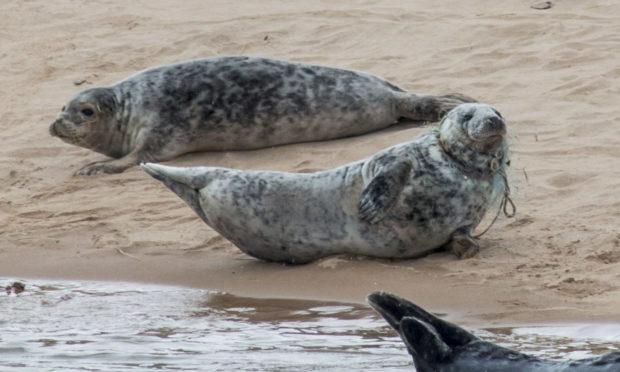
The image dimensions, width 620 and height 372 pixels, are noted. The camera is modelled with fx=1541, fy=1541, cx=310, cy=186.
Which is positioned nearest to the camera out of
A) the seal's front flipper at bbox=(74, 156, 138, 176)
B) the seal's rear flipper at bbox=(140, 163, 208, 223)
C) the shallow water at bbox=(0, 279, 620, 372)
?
the shallow water at bbox=(0, 279, 620, 372)

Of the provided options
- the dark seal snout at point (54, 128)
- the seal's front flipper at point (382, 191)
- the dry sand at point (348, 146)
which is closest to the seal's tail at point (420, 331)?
the dry sand at point (348, 146)

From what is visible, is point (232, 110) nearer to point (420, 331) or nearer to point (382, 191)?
point (382, 191)

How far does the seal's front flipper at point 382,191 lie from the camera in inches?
251

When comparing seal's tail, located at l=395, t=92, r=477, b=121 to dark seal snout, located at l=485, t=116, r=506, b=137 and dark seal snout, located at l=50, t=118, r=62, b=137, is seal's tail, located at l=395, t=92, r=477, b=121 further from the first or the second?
dark seal snout, located at l=485, t=116, r=506, b=137

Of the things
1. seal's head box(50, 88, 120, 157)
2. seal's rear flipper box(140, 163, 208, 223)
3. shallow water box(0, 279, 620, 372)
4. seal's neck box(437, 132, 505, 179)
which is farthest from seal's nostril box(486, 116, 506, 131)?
seal's head box(50, 88, 120, 157)

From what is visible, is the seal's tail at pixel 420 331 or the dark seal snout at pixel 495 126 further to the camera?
the dark seal snout at pixel 495 126

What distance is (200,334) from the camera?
573cm

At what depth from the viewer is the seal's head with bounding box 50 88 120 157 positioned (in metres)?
8.88

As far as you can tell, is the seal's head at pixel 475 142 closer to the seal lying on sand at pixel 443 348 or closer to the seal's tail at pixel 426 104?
the seal's tail at pixel 426 104

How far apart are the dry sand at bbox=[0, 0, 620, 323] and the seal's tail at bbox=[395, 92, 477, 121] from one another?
108 millimetres

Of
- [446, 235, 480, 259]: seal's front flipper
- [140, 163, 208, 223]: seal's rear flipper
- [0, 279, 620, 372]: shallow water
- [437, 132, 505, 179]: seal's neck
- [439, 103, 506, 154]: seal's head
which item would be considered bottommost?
[0, 279, 620, 372]: shallow water

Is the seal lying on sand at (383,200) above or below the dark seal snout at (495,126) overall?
below

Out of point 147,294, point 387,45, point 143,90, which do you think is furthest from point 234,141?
point 147,294

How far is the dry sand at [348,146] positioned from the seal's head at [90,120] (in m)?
0.15
